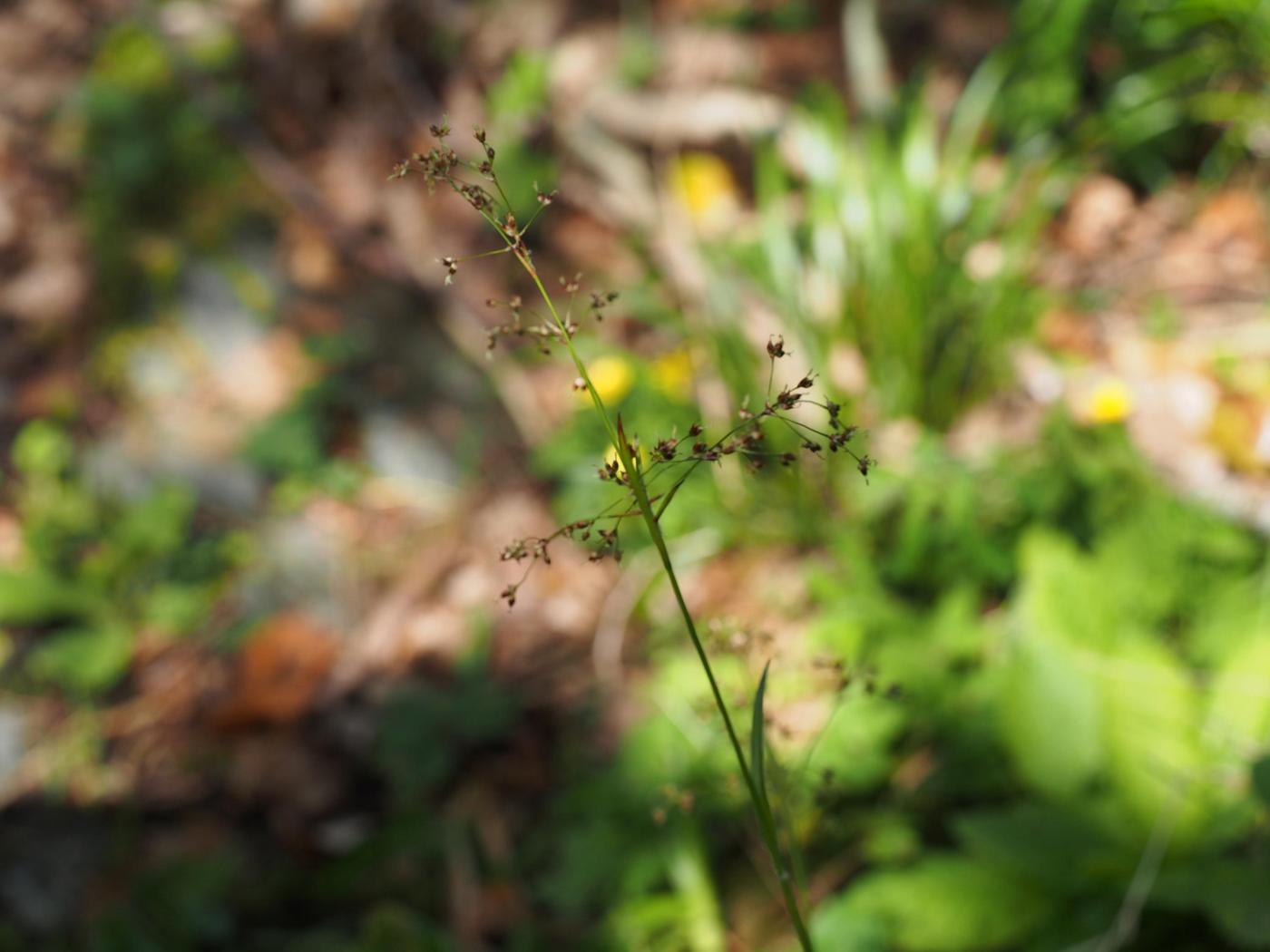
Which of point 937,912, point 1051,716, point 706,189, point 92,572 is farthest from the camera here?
point 706,189

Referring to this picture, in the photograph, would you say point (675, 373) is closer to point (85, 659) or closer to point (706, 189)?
point (706, 189)

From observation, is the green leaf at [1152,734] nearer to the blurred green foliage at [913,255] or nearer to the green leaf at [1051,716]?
the green leaf at [1051,716]

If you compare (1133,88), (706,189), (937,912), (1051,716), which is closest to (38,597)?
(706,189)

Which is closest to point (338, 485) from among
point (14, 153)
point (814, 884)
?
point (814, 884)

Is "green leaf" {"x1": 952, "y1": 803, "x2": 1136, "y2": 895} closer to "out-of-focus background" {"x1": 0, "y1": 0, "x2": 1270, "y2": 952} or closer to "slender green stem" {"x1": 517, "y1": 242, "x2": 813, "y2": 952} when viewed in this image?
"out-of-focus background" {"x1": 0, "y1": 0, "x2": 1270, "y2": 952}

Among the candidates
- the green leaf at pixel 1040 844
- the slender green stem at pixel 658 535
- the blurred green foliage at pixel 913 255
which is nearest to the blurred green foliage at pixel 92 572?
the blurred green foliage at pixel 913 255

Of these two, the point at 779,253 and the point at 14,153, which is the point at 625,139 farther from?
the point at 14,153
